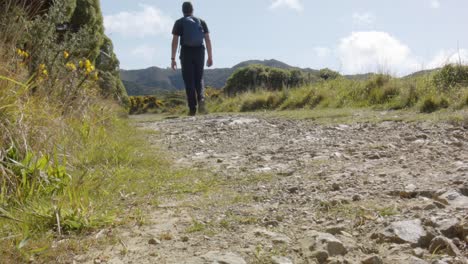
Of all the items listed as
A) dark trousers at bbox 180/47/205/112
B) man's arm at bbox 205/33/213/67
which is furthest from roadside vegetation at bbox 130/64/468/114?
dark trousers at bbox 180/47/205/112

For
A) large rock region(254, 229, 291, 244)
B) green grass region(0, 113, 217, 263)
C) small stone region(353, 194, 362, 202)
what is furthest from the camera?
small stone region(353, 194, 362, 202)

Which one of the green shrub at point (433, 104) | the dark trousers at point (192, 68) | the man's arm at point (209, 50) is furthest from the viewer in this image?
Answer: the man's arm at point (209, 50)

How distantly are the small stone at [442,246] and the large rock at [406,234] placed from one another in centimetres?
5

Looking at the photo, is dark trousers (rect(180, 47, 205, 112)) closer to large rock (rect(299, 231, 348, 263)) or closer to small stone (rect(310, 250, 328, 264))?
large rock (rect(299, 231, 348, 263))

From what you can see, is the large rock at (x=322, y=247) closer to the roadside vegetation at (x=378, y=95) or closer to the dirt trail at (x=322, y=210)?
the dirt trail at (x=322, y=210)

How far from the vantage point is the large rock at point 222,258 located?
1546 mm

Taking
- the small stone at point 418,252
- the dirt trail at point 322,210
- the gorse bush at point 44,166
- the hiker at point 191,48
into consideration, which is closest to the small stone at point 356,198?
the dirt trail at point 322,210

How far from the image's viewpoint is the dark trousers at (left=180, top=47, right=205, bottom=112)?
802 centimetres

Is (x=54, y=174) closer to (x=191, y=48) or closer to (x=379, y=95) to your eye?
(x=191, y=48)

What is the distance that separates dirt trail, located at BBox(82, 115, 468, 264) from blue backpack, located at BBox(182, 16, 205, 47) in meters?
4.39

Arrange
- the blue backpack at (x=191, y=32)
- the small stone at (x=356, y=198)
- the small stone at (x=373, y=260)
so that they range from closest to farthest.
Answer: the small stone at (x=373, y=260) < the small stone at (x=356, y=198) < the blue backpack at (x=191, y=32)

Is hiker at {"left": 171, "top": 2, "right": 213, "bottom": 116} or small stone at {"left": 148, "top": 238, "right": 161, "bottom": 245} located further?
hiker at {"left": 171, "top": 2, "right": 213, "bottom": 116}

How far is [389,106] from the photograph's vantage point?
285 inches

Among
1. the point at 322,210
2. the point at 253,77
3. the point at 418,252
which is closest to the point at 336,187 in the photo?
the point at 322,210
